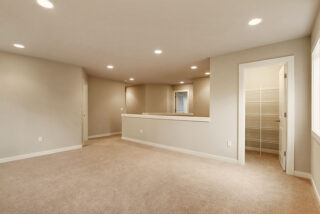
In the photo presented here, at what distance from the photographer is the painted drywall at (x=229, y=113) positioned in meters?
2.61

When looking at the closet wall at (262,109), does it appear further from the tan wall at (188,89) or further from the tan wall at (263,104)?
the tan wall at (188,89)

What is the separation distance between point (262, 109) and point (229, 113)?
1577mm

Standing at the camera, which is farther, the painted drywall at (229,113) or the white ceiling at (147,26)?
the painted drywall at (229,113)

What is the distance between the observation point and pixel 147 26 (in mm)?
2289

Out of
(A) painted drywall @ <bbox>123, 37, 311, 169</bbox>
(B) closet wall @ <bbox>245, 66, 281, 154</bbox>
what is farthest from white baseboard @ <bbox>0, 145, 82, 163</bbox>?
(B) closet wall @ <bbox>245, 66, 281, 154</bbox>

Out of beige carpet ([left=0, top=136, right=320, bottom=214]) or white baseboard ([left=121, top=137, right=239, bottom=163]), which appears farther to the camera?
white baseboard ([left=121, top=137, right=239, bottom=163])

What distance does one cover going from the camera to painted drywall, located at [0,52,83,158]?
3.43 meters

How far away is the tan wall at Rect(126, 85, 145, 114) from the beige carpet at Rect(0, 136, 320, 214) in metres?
5.07

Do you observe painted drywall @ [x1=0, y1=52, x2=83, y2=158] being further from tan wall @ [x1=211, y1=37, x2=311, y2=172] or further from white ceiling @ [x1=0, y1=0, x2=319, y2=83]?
tan wall @ [x1=211, y1=37, x2=311, y2=172]

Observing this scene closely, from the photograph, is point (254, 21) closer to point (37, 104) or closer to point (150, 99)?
point (37, 104)

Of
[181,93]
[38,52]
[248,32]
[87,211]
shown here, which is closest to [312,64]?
[248,32]

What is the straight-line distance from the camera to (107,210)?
1780mm

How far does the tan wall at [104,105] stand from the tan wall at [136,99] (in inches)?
51.3

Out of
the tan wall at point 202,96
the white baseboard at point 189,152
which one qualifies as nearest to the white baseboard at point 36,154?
the white baseboard at point 189,152
